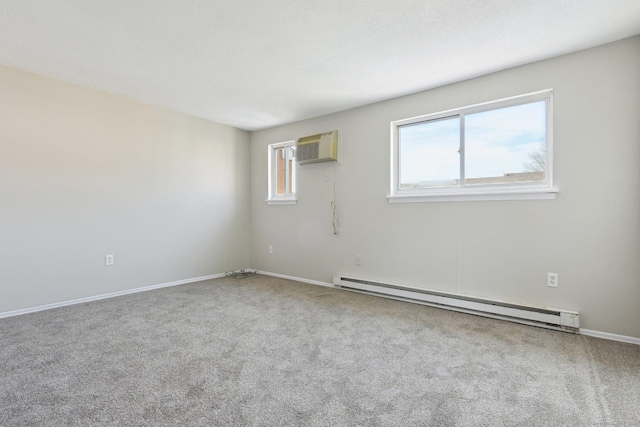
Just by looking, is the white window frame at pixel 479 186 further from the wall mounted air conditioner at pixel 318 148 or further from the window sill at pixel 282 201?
the window sill at pixel 282 201

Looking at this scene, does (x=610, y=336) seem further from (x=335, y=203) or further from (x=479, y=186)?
(x=335, y=203)

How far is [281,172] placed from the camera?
463cm

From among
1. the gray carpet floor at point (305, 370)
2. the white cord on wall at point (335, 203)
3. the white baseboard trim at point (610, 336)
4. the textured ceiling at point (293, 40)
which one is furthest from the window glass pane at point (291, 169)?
the white baseboard trim at point (610, 336)

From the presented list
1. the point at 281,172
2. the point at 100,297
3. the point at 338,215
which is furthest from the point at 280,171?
the point at 100,297

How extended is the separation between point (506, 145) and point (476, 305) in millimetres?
1491

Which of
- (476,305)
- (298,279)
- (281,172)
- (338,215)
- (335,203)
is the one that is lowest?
(298,279)

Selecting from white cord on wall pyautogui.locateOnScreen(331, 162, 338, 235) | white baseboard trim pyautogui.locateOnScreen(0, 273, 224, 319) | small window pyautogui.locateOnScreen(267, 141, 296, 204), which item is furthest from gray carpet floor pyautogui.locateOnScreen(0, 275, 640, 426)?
small window pyautogui.locateOnScreen(267, 141, 296, 204)

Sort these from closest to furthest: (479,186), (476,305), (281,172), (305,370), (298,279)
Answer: (305,370) < (476,305) < (479,186) < (298,279) < (281,172)

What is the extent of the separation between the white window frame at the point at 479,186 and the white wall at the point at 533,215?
0.06 metres

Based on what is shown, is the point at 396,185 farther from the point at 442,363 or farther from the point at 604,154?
the point at 442,363

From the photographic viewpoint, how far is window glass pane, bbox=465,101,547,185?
258 cm

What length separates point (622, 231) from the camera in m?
2.21

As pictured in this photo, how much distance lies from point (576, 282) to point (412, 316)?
131 cm

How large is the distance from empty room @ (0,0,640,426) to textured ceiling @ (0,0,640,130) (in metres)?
0.02
